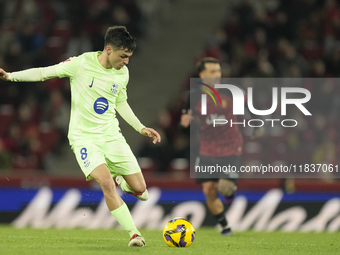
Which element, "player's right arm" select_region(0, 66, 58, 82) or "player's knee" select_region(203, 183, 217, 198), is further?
"player's knee" select_region(203, 183, 217, 198)

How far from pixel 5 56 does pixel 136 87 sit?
3144 mm

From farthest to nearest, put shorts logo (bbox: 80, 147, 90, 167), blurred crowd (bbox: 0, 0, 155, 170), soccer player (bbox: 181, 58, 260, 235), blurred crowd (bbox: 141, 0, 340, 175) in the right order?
blurred crowd (bbox: 0, 0, 155, 170), blurred crowd (bbox: 141, 0, 340, 175), soccer player (bbox: 181, 58, 260, 235), shorts logo (bbox: 80, 147, 90, 167)

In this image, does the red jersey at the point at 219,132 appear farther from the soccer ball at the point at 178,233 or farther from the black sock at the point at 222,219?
the soccer ball at the point at 178,233

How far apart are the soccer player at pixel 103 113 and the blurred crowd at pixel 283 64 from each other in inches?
127

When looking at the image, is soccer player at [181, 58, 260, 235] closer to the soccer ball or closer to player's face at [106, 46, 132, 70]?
the soccer ball

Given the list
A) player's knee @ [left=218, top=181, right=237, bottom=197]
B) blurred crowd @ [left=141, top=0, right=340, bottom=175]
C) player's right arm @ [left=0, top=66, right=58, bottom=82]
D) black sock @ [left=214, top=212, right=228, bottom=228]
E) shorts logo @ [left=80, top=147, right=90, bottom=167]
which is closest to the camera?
player's right arm @ [left=0, top=66, right=58, bottom=82]

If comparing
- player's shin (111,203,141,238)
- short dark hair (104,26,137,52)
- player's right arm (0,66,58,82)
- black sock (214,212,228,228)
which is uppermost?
short dark hair (104,26,137,52)

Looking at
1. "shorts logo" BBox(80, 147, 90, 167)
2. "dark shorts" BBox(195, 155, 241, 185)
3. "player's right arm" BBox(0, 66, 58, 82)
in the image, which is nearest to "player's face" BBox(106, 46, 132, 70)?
"player's right arm" BBox(0, 66, 58, 82)

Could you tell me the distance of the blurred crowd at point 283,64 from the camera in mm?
10945

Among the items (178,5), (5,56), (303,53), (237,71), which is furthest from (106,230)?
(178,5)

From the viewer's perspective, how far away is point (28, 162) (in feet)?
35.9

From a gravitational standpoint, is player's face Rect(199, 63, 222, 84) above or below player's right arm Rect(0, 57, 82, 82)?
below

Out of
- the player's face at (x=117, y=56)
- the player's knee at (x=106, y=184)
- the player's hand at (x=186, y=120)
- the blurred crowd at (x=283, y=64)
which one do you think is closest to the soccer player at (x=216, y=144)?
the player's hand at (x=186, y=120)

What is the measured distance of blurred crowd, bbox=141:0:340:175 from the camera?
35.9 ft
